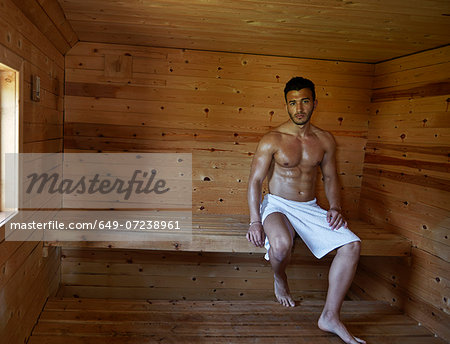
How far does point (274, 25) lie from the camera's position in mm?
2387

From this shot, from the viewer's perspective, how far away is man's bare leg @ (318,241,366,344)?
7.35 ft

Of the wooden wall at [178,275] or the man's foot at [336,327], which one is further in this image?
the wooden wall at [178,275]

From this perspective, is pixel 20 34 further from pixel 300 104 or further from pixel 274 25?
pixel 300 104

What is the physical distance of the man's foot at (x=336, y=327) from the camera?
217 centimetres

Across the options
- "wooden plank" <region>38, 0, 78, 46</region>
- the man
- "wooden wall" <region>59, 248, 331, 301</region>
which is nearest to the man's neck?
the man

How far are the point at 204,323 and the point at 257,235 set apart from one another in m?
0.66

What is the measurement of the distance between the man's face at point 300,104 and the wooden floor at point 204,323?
1330 mm

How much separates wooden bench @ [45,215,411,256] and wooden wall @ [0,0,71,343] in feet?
1.23

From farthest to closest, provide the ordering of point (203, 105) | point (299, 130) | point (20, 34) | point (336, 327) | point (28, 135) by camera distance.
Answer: point (203, 105) → point (299, 130) → point (336, 327) → point (28, 135) → point (20, 34)

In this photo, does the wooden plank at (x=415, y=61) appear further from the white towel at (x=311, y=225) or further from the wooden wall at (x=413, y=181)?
the white towel at (x=311, y=225)

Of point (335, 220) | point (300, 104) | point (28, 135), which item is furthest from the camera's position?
point (300, 104)

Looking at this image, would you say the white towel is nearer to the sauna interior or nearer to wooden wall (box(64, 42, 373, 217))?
the sauna interior

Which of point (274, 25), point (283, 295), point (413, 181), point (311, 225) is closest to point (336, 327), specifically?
point (283, 295)

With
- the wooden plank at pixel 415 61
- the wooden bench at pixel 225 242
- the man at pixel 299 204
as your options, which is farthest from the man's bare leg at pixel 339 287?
the wooden plank at pixel 415 61
